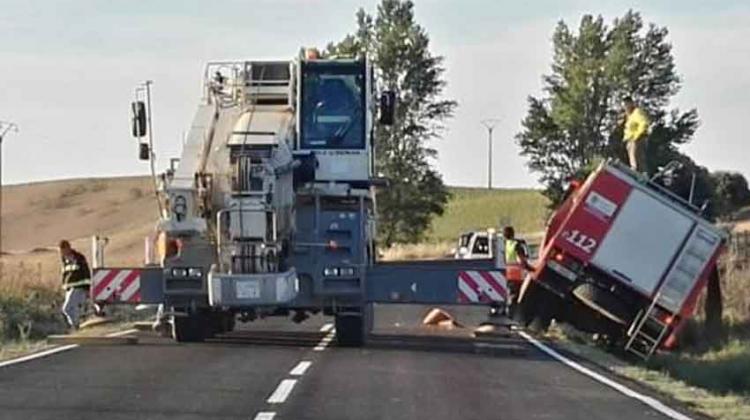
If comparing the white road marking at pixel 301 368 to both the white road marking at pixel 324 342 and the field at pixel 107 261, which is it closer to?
the white road marking at pixel 324 342

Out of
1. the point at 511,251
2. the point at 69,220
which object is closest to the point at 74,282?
the point at 511,251

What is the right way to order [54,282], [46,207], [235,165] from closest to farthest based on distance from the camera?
1. [235,165]
2. [54,282]
3. [46,207]

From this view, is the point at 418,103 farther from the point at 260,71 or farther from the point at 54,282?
the point at 260,71

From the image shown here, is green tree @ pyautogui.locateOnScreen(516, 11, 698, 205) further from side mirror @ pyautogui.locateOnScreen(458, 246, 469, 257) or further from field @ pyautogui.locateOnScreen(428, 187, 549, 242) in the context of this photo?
side mirror @ pyautogui.locateOnScreen(458, 246, 469, 257)

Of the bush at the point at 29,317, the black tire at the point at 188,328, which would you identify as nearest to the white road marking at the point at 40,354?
the black tire at the point at 188,328

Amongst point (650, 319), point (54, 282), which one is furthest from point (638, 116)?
point (54, 282)

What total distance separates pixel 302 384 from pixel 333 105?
8562 mm

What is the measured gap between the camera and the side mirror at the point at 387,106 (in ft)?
86.8

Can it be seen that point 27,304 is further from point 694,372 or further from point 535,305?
point 694,372

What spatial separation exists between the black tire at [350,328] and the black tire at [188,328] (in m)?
2.13

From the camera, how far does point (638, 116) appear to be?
97.0 feet

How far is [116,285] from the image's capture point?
86.3ft

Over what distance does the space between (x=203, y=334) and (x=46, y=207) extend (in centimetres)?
2645

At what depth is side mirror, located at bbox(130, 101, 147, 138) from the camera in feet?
84.8
